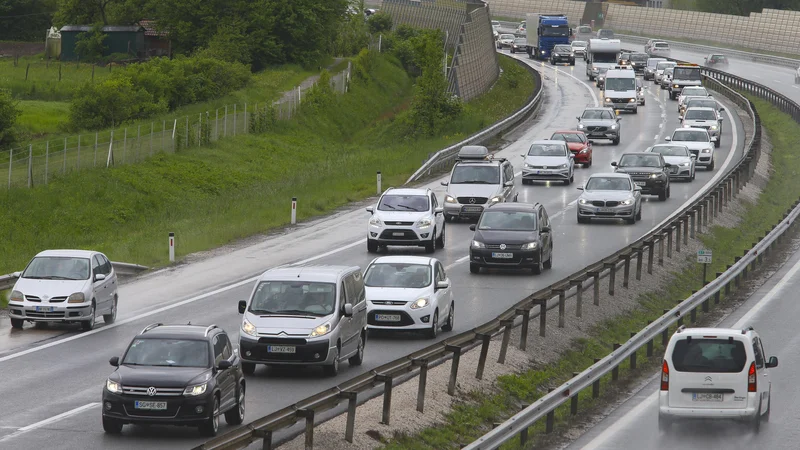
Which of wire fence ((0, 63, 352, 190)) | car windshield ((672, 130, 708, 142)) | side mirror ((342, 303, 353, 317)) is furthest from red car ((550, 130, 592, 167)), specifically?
side mirror ((342, 303, 353, 317))

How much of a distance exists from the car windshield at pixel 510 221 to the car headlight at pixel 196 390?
676 inches

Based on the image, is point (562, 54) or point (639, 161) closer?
point (639, 161)

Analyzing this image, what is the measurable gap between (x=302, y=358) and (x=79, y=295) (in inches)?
272

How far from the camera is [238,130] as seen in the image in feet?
224

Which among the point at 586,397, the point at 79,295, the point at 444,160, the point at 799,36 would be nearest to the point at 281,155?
the point at 444,160

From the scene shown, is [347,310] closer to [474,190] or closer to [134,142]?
[474,190]

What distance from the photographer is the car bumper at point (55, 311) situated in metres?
26.3

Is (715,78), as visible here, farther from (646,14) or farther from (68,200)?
(68,200)

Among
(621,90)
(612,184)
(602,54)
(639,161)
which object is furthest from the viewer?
(602,54)

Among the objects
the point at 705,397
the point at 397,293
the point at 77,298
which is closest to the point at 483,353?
the point at 397,293

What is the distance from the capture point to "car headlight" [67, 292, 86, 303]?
26344 mm

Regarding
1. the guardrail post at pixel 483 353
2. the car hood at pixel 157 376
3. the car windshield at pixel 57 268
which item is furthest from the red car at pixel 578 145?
the car hood at pixel 157 376

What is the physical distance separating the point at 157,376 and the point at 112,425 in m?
0.92

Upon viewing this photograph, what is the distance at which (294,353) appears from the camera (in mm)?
21328
